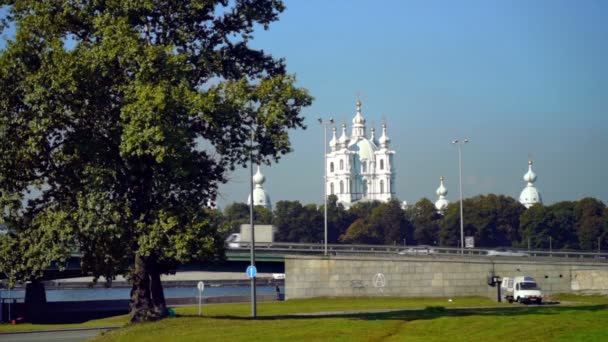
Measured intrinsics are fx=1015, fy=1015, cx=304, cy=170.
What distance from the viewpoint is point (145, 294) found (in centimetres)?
3934

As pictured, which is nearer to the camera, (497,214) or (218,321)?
(218,321)

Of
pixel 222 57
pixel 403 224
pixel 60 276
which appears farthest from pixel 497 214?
pixel 222 57

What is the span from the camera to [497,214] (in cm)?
17138

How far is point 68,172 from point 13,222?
2842 millimetres

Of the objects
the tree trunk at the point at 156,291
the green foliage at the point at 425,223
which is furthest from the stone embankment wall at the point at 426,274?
the green foliage at the point at 425,223

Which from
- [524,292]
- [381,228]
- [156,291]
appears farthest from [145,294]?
[381,228]

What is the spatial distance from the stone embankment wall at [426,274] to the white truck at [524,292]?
712cm

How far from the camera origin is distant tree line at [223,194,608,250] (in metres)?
165

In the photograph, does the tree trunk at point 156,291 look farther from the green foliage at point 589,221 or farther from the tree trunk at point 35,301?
the green foliage at point 589,221

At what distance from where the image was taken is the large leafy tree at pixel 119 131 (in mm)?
35562

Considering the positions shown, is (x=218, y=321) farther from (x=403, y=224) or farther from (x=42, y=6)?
(x=403, y=224)

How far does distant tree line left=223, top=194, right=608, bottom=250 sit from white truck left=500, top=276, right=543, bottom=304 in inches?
3705

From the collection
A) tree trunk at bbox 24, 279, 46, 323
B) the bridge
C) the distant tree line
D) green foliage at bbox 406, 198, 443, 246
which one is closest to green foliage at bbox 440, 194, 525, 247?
the distant tree line

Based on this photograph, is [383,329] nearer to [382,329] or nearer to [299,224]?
[382,329]
